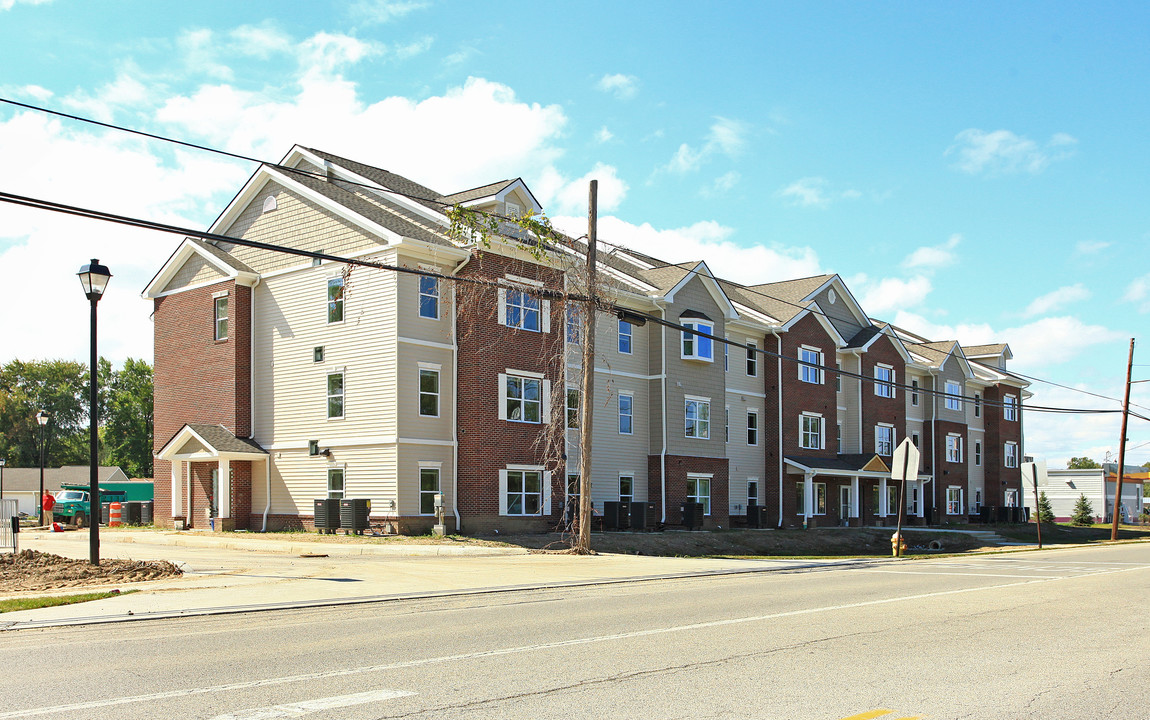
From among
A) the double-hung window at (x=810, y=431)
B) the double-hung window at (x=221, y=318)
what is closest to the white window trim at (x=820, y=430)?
the double-hung window at (x=810, y=431)

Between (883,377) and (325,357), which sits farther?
(883,377)

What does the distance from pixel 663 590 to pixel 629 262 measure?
1091 inches

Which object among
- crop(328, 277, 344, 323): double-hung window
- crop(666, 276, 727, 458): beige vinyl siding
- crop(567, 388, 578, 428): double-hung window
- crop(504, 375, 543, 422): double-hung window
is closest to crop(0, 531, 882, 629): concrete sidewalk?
crop(504, 375, 543, 422): double-hung window

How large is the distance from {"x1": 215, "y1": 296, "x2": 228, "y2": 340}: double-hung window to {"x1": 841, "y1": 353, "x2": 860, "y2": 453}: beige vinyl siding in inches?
1191

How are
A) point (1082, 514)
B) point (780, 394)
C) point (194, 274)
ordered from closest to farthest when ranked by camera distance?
point (194, 274)
point (780, 394)
point (1082, 514)

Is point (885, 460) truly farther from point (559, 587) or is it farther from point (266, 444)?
point (559, 587)

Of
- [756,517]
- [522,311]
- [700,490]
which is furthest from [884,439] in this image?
[522,311]

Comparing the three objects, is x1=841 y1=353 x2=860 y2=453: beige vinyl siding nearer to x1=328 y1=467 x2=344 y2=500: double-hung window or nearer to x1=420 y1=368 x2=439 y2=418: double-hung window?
x1=420 y1=368 x2=439 y2=418: double-hung window

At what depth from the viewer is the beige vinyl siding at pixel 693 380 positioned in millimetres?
37844

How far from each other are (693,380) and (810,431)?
10.7m

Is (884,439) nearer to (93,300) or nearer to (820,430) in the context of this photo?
(820,430)

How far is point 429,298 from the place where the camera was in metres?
29.9

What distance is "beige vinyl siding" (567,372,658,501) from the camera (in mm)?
35250

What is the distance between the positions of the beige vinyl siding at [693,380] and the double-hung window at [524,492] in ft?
24.5
